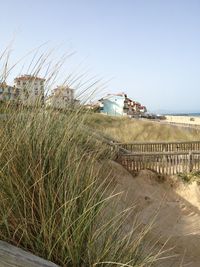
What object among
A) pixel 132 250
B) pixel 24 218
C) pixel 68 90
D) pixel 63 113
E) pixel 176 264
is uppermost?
pixel 68 90

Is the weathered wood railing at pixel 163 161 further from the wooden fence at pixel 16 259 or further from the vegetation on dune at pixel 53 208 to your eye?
the wooden fence at pixel 16 259

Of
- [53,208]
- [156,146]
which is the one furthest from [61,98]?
[156,146]

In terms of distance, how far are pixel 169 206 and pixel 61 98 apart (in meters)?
4.38

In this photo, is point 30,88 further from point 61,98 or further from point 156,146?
point 156,146

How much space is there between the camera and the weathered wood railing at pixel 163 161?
826 centimetres

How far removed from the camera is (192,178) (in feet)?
26.6

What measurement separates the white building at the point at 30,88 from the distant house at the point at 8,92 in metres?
0.06

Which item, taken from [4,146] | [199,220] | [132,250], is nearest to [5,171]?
[4,146]

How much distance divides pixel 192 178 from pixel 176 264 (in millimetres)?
4072

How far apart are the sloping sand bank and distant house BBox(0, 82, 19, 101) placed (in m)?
2.22

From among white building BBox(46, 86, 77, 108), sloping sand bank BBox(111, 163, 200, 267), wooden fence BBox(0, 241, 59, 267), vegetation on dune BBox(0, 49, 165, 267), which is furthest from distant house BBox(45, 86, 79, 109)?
sloping sand bank BBox(111, 163, 200, 267)

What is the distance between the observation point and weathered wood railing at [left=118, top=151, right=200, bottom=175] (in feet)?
27.1

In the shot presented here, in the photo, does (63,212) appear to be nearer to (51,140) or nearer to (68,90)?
(51,140)

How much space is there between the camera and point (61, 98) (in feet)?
10.8
